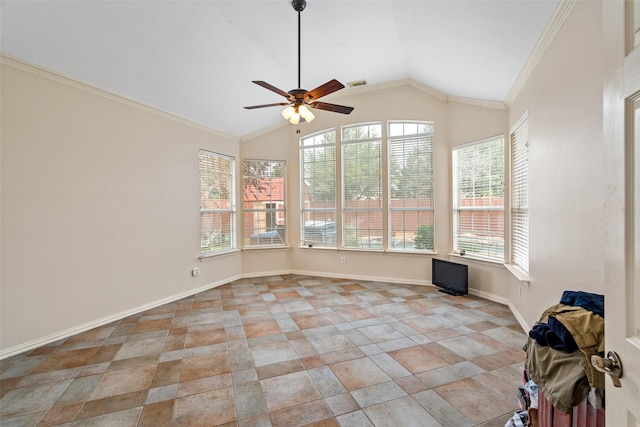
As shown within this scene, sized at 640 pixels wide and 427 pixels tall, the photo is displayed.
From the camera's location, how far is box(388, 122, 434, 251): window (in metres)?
5.04

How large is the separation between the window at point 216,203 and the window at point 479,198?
388cm

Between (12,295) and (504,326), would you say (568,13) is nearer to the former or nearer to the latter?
(504,326)

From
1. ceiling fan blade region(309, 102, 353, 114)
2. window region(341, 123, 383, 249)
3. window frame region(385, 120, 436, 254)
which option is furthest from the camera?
window region(341, 123, 383, 249)

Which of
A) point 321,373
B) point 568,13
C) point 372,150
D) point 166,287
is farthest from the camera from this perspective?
point 372,150

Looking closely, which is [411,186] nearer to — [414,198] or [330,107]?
[414,198]

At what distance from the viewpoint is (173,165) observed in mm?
4402

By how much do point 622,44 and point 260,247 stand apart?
553 cm

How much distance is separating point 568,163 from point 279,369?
276 centimetres

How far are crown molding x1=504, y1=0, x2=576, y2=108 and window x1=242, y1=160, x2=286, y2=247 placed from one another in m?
3.97

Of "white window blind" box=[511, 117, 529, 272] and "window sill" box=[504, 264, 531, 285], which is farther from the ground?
"white window blind" box=[511, 117, 529, 272]

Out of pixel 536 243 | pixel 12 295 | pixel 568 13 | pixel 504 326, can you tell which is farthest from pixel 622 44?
pixel 12 295

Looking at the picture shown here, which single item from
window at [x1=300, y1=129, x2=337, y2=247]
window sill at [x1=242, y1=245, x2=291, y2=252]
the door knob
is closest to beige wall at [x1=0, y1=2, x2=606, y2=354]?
window sill at [x1=242, y1=245, x2=291, y2=252]

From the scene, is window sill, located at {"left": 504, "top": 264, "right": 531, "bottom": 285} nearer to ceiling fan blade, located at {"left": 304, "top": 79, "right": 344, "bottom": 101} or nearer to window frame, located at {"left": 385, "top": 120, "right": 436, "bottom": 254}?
window frame, located at {"left": 385, "top": 120, "right": 436, "bottom": 254}

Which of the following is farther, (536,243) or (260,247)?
(260,247)
